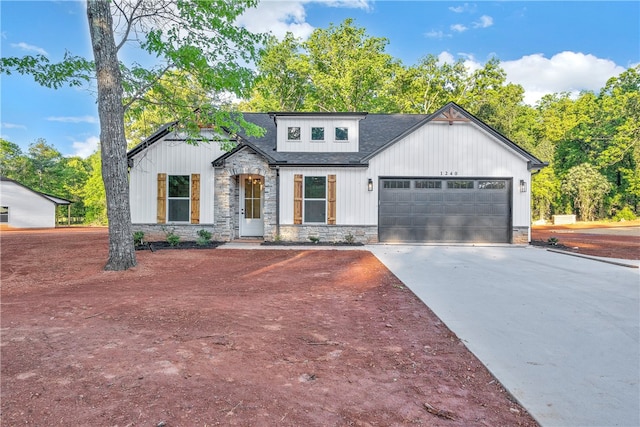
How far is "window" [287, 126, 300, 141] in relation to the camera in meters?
13.2

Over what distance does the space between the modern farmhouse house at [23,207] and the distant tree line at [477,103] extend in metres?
6.35

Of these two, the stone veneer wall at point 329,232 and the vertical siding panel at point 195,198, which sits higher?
the vertical siding panel at point 195,198

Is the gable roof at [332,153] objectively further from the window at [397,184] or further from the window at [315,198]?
the window at [397,184]

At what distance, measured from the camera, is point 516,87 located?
28.1 meters

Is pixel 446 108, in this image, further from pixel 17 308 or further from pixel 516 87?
pixel 516 87

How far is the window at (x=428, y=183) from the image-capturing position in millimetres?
12359

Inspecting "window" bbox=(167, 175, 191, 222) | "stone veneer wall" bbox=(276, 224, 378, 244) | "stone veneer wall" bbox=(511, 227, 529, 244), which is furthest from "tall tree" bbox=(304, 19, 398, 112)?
"stone veneer wall" bbox=(511, 227, 529, 244)

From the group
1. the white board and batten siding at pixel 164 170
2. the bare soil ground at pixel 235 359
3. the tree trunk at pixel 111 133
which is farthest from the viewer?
the white board and batten siding at pixel 164 170

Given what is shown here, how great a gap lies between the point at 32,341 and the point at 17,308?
5.49ft

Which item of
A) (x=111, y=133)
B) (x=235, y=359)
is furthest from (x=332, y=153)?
(x=235, y=359)

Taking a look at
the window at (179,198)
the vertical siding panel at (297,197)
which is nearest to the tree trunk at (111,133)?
the window at (179,198)

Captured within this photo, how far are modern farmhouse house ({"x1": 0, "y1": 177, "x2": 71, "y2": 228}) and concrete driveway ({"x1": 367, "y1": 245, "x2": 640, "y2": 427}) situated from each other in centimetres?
2644

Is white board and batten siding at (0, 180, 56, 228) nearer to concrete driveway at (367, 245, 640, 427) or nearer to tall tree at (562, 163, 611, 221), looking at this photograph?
concrete driveway at (367, 245, 640, 427)

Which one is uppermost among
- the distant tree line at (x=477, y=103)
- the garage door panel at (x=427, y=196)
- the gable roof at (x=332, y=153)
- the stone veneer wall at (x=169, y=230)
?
the distant tree line at (x=477, y=103)
